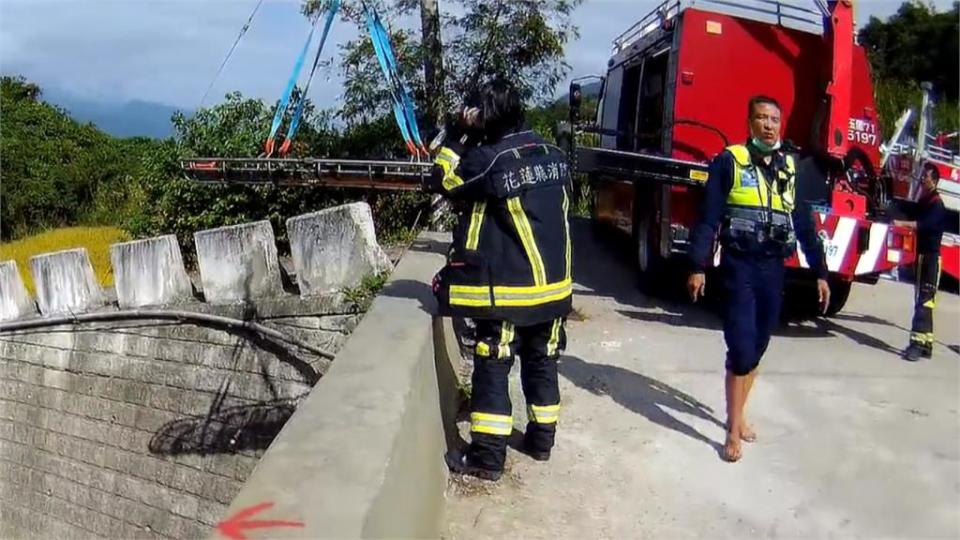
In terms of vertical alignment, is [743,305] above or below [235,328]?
above

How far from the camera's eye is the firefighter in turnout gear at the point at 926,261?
6.99 metres

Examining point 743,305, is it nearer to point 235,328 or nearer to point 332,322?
point 332,322

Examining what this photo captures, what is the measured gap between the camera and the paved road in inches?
164

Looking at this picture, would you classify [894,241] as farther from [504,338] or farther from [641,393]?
[504,338]

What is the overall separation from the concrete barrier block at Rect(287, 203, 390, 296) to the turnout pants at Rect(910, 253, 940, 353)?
3.99 meters

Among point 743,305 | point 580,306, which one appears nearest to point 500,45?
point 580,306

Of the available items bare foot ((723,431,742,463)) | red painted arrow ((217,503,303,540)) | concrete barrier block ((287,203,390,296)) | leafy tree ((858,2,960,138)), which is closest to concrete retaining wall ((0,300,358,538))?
concrete barrier block ((287,203,390,296))

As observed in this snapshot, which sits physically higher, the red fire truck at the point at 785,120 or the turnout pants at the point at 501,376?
the red fire truck at the point at 785,120

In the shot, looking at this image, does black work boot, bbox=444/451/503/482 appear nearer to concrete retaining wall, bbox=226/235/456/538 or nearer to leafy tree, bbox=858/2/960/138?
concrete retaining wall, bbox=226/235/456/538

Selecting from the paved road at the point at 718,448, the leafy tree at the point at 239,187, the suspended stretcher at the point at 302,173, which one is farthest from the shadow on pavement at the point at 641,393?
the leafy tree at the point at 239,187

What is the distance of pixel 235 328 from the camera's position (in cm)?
787

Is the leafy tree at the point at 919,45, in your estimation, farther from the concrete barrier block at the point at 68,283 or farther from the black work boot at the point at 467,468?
the black work boot at the point at 467,468

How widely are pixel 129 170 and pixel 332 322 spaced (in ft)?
54.4

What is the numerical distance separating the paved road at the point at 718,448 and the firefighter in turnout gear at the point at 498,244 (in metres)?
Answer: 0.41
